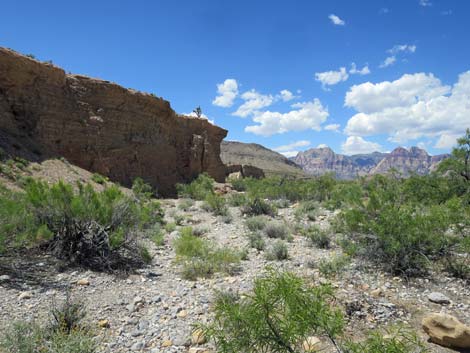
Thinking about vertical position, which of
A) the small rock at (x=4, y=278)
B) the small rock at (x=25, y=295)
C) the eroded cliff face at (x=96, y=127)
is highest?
the eroded cliff face at (x=96, y=127)

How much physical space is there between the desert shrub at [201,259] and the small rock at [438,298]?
11.8 feet

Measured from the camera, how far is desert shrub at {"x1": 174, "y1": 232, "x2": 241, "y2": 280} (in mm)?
6621

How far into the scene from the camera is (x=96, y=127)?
22391 mm

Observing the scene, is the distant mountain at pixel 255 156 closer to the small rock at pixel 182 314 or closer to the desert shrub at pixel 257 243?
the desert shrub at pixel 257 243

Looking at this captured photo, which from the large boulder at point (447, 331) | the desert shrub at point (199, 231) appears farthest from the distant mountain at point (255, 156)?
the large boulder at point (447, 331)

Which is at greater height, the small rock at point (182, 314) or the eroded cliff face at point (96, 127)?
the eroded cliff face at point (96, 127)

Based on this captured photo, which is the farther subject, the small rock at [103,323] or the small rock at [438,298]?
the small rock at [438,298]

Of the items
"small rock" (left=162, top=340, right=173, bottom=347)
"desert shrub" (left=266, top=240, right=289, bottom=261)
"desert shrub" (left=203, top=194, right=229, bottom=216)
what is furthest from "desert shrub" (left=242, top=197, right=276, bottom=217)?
"small rock" (left=162, top=340, right=173, bottom=347)

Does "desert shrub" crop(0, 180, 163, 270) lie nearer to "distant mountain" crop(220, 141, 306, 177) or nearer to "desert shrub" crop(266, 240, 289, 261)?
"desert shrub" crop(266, 240, 289, 261)

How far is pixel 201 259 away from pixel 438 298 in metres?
4.50

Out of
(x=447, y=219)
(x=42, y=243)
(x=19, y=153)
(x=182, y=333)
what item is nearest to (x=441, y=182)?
(x=447, y=219)

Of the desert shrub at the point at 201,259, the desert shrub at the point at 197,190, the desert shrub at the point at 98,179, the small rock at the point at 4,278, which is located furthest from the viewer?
the desert shrub at the point at 197,190

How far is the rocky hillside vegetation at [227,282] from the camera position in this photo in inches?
106

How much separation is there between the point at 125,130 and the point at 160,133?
3.79m
